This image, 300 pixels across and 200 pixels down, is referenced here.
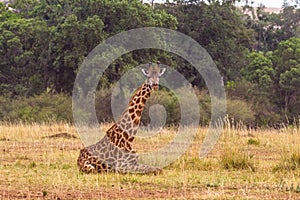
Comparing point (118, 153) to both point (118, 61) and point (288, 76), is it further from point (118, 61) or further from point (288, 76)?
point (288, 76)

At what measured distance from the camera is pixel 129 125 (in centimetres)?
1061

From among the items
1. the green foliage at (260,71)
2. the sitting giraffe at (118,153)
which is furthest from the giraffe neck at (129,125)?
the green foliage at (260,71)

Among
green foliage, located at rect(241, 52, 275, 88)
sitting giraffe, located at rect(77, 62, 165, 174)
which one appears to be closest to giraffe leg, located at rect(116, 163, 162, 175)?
sitting giraffe, located at rect(77, 62, 165, 174)

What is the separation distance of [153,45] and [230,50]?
9130 mm

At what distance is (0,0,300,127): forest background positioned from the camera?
1104 inches

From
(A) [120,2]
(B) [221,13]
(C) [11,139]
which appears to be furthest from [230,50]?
(C) [11,139]

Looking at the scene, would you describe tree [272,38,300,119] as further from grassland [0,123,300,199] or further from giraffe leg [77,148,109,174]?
giraffe leg [77,148,109,174]

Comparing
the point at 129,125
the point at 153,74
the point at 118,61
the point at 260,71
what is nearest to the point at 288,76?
the point at 260,71

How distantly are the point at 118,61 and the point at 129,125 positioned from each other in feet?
58.8

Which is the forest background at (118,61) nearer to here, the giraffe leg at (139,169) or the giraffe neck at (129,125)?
the giraffe neck at (129,125)

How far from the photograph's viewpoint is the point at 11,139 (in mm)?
17203

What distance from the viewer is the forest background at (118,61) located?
28.0 meters

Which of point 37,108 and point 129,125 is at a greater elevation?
point 129,125

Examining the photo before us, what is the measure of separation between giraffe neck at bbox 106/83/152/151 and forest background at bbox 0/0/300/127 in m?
14.4
